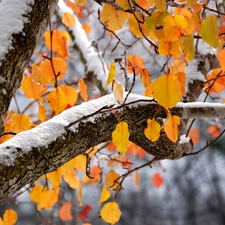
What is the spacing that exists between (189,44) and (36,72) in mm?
632

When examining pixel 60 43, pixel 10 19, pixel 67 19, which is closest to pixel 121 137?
pixel 10 19

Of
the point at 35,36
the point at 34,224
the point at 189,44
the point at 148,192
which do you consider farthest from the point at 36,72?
the point at 148,192

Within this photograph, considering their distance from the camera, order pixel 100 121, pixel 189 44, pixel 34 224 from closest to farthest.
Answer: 1. pixel 189 44
2. pixel 100 121
3. pixel 34 224

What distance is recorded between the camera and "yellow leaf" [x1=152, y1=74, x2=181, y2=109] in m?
0.68

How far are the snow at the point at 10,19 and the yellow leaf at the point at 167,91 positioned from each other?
0.28m

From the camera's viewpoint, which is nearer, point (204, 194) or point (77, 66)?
point (77, 66)

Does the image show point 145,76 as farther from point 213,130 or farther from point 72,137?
point 213,130

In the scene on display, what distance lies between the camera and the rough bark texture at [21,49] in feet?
2.41

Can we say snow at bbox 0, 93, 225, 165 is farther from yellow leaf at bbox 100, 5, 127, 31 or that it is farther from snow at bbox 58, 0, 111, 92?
snow at bbox 58, 0, 111, 92

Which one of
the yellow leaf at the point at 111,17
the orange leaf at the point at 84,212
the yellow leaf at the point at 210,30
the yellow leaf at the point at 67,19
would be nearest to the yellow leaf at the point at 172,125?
the yellow leaf at the point at 111,17

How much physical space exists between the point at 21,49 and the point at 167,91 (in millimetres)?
288

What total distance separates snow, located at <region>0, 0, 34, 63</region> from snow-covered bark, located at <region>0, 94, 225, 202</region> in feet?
0.55

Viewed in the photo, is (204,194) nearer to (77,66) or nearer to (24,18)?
(77,66)

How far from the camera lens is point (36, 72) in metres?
1.13
